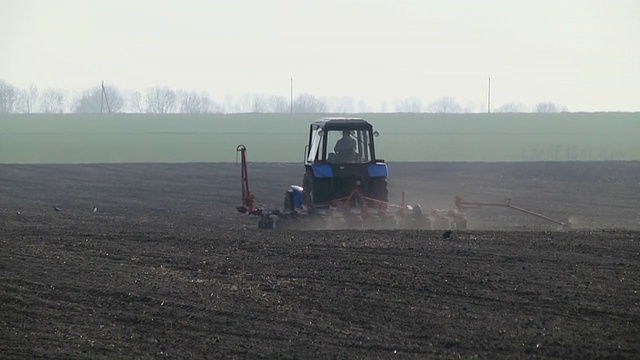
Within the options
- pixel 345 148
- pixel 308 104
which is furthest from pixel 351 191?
pixel 308 104

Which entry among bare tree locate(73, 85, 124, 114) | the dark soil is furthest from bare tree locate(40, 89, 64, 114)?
the dark soil

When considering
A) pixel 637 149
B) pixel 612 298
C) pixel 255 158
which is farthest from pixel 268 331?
pixel 637 149

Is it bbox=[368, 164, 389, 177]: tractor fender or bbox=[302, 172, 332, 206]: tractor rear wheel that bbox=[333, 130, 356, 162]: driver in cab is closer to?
bbox=[368, 164, 389, 177]: tractor fender

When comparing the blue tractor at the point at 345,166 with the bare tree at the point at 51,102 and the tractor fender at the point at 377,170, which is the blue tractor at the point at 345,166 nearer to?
the tractor fender at the point at 377,170

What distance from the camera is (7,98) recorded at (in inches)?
4284

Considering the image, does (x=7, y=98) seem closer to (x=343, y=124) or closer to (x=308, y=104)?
(x=308, y=104)

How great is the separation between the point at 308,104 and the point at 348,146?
3320 inches

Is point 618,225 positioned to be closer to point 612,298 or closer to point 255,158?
point 612,298

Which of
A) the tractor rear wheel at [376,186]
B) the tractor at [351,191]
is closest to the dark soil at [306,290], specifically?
the tractor at [351,191]

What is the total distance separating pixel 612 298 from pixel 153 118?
64933 mm

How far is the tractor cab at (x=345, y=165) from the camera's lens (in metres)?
20.9

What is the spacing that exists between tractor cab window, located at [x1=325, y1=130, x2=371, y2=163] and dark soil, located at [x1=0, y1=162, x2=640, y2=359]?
6.64 ft

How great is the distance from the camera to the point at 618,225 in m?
23.4

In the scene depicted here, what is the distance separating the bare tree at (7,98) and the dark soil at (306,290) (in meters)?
87.5
